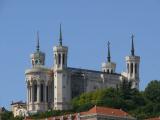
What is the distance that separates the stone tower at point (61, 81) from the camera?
167 meters

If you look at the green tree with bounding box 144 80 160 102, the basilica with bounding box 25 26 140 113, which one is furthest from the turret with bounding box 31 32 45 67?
the green tree with bounding box 144 80 160 102

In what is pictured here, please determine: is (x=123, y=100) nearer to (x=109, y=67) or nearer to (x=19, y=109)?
(x=19, y=109)

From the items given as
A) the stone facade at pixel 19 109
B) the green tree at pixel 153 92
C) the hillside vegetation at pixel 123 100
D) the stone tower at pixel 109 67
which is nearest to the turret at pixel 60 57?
the hillside vegetation at pixel 123 100

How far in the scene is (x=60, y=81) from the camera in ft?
555

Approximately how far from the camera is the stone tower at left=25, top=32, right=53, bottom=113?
168125mm

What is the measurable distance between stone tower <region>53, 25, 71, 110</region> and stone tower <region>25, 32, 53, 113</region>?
1.68 m

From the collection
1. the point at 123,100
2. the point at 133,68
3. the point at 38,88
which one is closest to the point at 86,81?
the point at 38,88

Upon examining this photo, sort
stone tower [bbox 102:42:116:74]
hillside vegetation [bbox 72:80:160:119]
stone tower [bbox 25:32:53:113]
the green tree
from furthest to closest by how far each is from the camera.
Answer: stone tower [bbox 102:42:116:74]
stone tower [bbox 25:32:53:113]
the green tree
hillside vegetation [bbox 72:80:160:119]

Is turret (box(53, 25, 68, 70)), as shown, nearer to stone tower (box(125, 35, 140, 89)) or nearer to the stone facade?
the stone facade

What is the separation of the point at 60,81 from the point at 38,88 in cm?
312

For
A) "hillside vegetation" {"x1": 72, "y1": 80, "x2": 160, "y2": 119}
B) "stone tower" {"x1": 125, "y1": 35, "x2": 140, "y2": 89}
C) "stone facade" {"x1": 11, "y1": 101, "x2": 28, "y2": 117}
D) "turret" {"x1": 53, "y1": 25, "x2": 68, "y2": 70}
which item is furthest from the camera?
"stone tower" {"x1": 125, "y1": 35, "x2": 140, "y2": 89}

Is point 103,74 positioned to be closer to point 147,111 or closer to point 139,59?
point 139,59

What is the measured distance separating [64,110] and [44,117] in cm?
893

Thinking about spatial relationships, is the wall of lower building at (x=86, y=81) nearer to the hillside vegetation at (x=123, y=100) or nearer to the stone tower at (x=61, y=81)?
the stone tower at (x=61, y=81)
